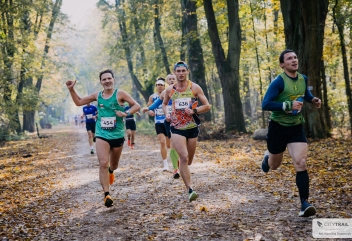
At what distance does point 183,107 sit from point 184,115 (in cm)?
14

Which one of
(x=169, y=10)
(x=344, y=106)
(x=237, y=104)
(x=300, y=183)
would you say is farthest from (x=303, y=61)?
(x=169, y=10)

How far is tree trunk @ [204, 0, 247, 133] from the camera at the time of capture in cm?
1897

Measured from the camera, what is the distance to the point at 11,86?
22812 millimetres

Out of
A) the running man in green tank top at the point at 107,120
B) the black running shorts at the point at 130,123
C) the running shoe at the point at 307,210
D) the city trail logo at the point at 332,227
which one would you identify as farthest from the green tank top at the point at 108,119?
the black running shorts at the point at 130,123

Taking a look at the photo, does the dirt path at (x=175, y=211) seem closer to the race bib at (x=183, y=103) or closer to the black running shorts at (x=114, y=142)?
the black running shorts at (x=114, y=142)

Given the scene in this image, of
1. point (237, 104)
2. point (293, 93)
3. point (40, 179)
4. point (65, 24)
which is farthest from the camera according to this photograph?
point (65, 24)

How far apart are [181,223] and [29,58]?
20.7 m

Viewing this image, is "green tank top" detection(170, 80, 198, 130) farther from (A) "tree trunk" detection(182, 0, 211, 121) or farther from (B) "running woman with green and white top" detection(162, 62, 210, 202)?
(A) "tree trunk" detection(182, 0, 211, 121)

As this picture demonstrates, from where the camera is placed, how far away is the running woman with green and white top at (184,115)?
6.81 m

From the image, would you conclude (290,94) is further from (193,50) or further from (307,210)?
(193,50)

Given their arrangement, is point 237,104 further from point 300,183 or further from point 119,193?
point 300,183

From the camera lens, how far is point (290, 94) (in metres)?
5.61

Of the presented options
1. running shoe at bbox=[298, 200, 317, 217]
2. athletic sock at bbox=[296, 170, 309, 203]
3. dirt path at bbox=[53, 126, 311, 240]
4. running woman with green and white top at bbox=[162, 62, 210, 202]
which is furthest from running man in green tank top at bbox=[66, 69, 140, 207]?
running shoe at bbox=[298, 200, 317, 217]

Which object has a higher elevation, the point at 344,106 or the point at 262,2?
the point at 262,2
